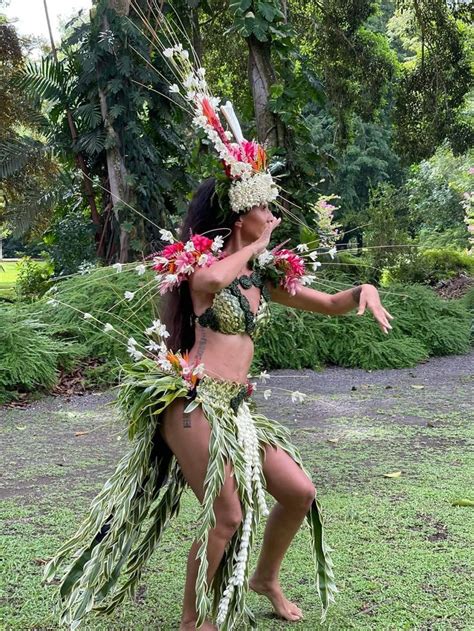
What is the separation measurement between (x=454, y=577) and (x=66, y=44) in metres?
8.44

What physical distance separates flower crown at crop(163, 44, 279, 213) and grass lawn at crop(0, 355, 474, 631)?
1274mm

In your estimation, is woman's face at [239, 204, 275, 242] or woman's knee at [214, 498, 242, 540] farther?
woman's face at [239, 204, 275, 242]

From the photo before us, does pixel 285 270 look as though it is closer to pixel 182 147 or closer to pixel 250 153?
pixel 250 153

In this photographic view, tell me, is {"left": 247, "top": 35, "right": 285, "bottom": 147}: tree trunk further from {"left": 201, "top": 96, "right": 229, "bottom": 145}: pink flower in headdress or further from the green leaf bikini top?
the green leaf bikini top

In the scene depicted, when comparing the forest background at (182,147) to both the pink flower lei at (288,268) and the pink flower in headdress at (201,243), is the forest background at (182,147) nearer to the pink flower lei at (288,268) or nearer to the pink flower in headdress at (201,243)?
the pink flower lei at (288,268)

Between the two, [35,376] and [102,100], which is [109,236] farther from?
[35,376]

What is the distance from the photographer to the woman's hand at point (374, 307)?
99.3 inches

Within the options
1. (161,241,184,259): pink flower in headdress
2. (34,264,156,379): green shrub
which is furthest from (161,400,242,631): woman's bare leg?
(34,264,156,379): green shrub

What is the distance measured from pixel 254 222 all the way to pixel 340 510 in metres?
1.69

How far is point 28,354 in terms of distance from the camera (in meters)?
6.72

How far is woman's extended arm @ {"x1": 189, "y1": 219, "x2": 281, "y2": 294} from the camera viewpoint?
95.4 inches

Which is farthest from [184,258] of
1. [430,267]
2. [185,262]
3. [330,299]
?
[430,267]

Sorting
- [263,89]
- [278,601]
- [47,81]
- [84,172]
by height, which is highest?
[47,81]

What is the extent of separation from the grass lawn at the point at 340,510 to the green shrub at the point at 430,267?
665 cm
